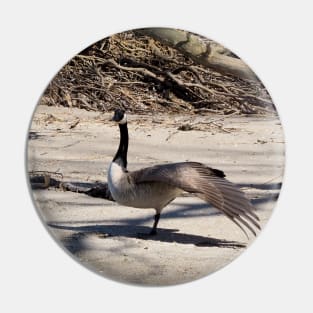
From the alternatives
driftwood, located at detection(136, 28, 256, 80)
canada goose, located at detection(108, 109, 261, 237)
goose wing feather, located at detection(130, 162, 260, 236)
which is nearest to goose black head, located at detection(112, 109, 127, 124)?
canada goose, located at detection(108, 109, 261, 237)

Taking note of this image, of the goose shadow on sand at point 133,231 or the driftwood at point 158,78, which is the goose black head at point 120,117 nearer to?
the driftwood at point 158,78

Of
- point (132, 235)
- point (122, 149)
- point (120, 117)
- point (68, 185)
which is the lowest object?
point (132, 235)

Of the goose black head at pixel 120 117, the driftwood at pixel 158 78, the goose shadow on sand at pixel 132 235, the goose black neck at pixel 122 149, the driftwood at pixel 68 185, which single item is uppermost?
the driftwood at pixel 158 78

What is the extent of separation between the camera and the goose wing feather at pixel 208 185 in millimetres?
2346

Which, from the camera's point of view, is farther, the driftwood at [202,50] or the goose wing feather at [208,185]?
the driftwood at [202,50]

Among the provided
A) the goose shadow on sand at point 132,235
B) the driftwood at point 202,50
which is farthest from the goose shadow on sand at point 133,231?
the driftwood at point 202,50

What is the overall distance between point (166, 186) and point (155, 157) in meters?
0.11

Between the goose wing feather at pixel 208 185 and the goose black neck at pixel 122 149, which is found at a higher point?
the goose black neck at pixel 122 149

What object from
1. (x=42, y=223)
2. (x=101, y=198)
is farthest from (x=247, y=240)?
(x=42, y=223)

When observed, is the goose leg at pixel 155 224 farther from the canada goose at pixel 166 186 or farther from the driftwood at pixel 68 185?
the driftwood at pixel 68 185

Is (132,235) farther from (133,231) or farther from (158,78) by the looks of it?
(158,78)

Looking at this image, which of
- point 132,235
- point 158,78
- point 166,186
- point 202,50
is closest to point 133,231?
point 132,235

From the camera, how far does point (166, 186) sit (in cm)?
238

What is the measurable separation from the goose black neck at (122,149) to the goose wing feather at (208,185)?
0.05 m
